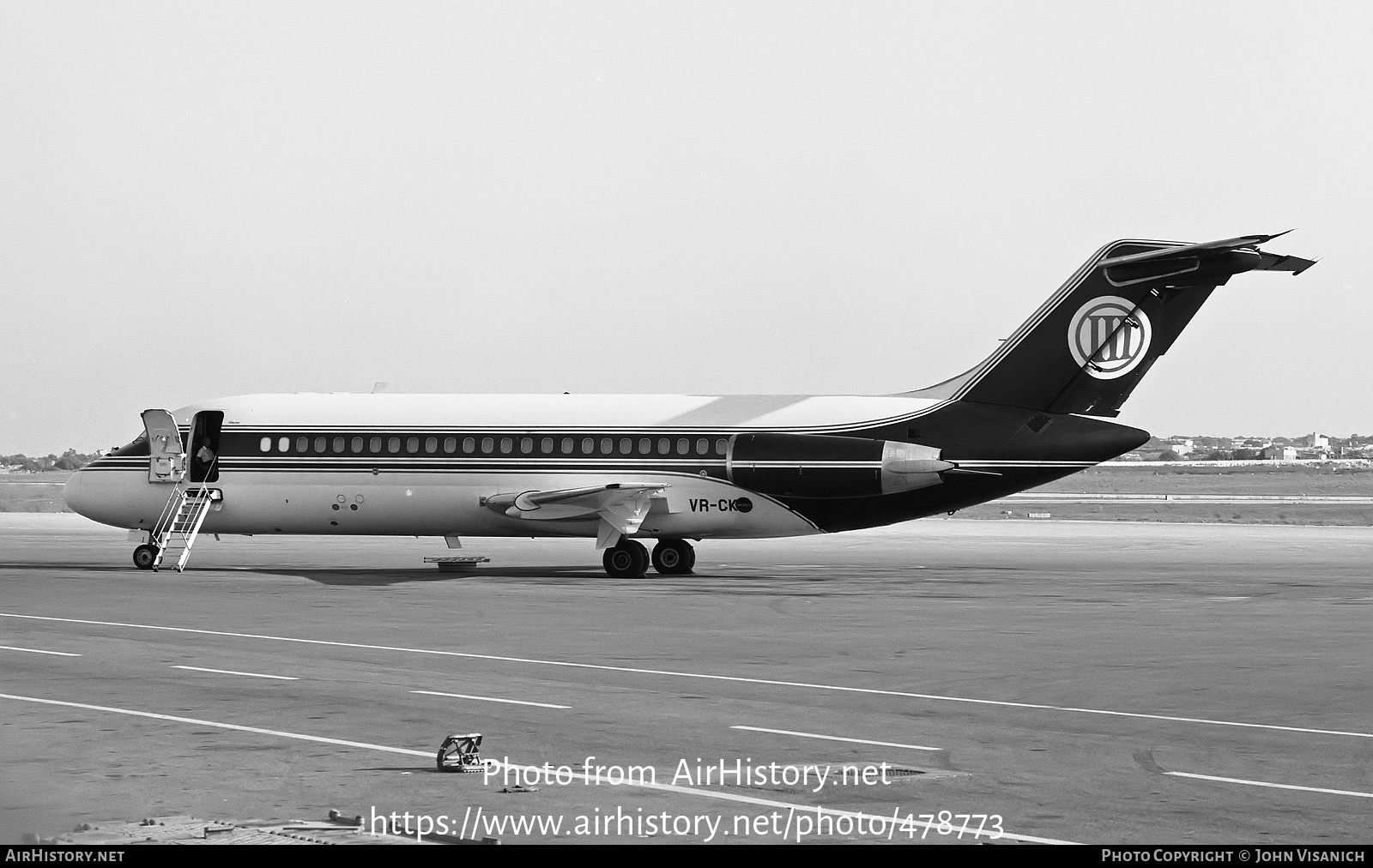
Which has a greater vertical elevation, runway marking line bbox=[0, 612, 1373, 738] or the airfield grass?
runway marking line bbox=[0, 612, 1373, 738]

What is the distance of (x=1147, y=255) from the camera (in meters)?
30.5

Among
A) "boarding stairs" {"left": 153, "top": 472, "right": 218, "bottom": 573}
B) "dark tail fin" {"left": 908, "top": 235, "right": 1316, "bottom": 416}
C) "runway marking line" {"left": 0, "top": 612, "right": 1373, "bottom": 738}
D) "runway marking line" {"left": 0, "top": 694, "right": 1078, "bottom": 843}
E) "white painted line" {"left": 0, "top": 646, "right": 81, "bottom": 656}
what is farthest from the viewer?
"boarding stairs" {"left": 153, "top": 472, "right": 218, "bottom": 573}

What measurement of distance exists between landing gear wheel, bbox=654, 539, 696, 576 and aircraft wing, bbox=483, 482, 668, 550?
1.22 meters

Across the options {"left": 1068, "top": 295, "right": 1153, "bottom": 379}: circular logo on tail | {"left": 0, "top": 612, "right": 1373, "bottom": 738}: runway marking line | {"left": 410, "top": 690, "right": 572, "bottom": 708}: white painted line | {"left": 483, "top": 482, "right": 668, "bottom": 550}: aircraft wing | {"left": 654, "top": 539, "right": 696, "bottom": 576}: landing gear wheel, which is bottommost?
{"left": 654, "top": 539, "right": 696, "bottom": 576}: landing gear wheel

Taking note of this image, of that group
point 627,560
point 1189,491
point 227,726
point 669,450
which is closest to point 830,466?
point 669,450

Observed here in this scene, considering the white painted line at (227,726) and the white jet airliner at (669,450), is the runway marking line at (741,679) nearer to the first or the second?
the white painted line at (227,726)

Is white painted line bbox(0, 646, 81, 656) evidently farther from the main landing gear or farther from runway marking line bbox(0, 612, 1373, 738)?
the main landing gear

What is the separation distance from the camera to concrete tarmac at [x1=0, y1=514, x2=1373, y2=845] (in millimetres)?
9656

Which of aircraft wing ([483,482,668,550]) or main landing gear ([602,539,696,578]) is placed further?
main landing gear ([602,539,696,578])

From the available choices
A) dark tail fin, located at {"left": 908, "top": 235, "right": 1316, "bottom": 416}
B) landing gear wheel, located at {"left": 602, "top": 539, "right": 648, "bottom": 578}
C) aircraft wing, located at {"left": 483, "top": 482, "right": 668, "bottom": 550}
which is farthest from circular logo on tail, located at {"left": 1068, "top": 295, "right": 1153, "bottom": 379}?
landing gear wheel, located at {"left": 602, "top": 539, "right": 648, "bottom": 578}

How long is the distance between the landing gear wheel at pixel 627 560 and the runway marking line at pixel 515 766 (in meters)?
18.7

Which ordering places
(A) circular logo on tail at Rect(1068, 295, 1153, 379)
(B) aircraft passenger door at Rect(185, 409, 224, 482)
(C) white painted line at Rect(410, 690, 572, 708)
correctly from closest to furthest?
(C) white painted line at Rect(410, 690, 572, 708) → (A) circular logo on tail at Rect(1068, 295, 1153, 379) → (B) aircraft passenger door at Rect(185, 409, 224, 482)

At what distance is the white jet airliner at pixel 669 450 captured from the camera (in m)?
31.0

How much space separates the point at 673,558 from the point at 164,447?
11326mm
